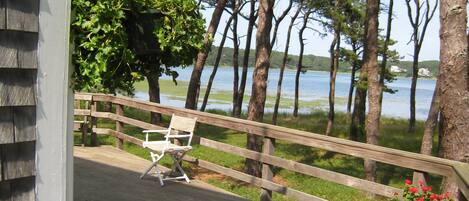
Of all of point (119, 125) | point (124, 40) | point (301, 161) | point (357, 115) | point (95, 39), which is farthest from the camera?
point (357, 115)

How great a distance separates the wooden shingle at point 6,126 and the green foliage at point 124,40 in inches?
18.8

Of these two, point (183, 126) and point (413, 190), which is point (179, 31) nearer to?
point (413, 190)

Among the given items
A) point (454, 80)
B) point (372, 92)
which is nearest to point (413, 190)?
point (454, 80)

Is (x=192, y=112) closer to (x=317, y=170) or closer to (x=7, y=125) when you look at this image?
(x=317, y=170)

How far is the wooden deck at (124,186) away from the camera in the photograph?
4570 millimetres

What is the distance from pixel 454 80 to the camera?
4.04m

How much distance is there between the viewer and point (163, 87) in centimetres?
4844

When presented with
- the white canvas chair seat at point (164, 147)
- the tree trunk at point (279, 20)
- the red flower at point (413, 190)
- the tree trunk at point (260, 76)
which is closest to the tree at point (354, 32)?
the tree trunk at point (279, 20)

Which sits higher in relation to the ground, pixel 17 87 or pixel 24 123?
pixel 17 87

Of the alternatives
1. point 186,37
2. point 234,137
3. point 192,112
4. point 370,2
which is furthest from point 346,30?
point 186,37

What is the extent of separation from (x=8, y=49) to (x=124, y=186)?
Answer: 10.7 feet

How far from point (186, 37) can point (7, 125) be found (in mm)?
1138

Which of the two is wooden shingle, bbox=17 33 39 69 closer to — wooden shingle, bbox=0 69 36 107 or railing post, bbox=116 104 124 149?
wooden shingle, bbox=0 69 36 107

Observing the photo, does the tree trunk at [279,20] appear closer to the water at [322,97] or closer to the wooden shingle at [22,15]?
the water at [322,97]
